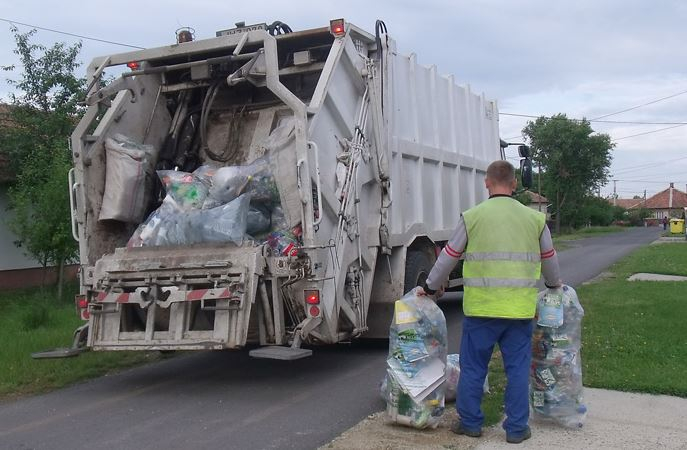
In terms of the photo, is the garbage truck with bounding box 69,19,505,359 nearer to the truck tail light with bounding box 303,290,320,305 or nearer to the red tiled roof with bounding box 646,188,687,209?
the truck tail light with bounding box 303,290,320,305

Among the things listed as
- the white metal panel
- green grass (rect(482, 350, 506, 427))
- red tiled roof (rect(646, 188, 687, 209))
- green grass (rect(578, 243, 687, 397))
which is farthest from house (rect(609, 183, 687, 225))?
green grass (rect(482, 350, 506, 427))

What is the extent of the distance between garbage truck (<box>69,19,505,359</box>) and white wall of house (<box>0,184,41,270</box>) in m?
8.32

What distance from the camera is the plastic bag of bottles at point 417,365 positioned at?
479 cm

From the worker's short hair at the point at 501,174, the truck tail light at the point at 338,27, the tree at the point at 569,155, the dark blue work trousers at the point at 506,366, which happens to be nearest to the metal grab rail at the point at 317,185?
the truck tail light at the point at 338,27

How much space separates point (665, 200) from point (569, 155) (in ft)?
226

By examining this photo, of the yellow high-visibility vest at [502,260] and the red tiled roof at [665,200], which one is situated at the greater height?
the red tiled roof at [665,200]

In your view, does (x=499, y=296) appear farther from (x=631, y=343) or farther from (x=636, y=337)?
(x=636, y=337)

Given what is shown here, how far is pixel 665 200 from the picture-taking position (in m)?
109

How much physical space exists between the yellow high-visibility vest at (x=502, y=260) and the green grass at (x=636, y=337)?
5.71 feet

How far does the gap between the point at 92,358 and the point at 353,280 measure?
10.1 feet

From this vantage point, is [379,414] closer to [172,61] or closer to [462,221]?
[462,221]

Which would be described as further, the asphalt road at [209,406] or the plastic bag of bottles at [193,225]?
the plastic bag of bottles at [193,225]

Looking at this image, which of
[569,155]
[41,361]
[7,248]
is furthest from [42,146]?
[569,155]

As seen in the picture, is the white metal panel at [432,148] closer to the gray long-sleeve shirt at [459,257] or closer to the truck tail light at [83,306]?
the gray long-sleeve shirt at [459,257]
